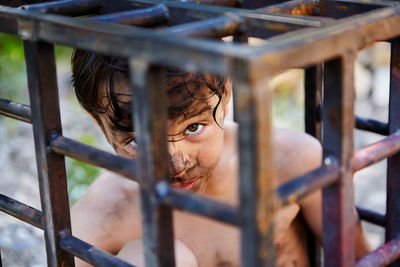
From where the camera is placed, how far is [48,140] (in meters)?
1.26

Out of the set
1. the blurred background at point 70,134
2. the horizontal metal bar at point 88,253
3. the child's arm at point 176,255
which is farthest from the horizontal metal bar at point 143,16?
the blurred background at point 70,134

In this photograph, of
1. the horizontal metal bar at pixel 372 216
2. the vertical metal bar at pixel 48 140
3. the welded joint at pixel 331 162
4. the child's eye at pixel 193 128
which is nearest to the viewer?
the welded joint at pixel 331 162

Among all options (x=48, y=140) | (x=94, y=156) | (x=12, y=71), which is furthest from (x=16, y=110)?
(x=12, y=71)

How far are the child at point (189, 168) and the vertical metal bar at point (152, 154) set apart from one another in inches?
18.8

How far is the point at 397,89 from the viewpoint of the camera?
135 cm

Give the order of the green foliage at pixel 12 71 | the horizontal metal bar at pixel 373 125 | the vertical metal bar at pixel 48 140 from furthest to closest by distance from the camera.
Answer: the green foliage at pixel 12 71 → the horizontal metal bar at pixel 373 125 → the vertical metal bar at pixel 48 140

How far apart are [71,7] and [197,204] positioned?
59 centimetres

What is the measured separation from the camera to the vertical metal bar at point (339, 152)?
1.02 metres

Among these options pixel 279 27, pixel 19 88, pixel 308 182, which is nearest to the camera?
pixel 308 182

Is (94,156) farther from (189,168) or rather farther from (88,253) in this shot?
(189,168)

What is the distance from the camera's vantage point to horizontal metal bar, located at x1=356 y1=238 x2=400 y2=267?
1248mm

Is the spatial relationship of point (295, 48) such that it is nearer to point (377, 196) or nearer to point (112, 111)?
point (112, 111)

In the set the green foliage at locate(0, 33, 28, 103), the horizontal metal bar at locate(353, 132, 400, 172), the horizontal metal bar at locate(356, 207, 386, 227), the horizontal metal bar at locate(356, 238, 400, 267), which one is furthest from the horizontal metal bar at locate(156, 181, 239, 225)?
the green foliage at locate(0, 33, 28, 103)

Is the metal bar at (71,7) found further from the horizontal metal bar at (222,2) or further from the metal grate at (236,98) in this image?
the horizontal metal bar at (222,2)
